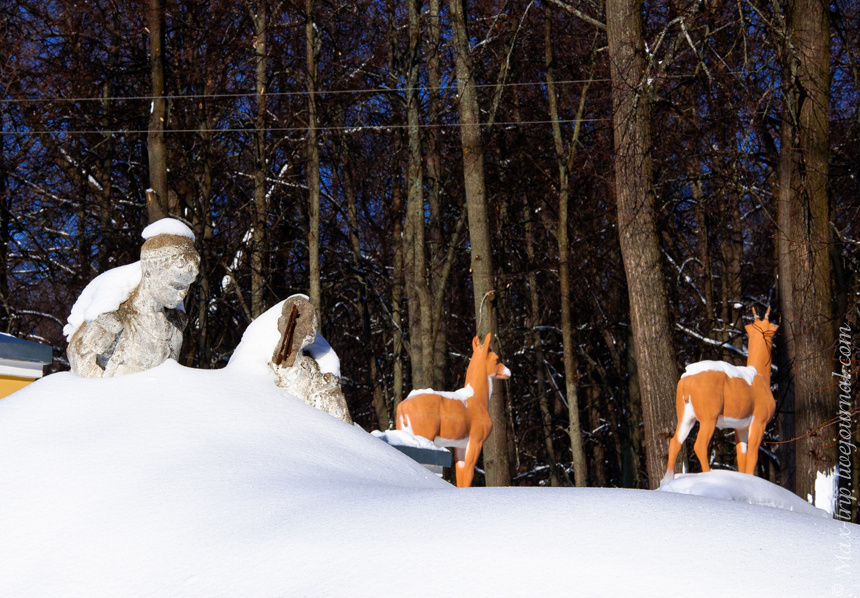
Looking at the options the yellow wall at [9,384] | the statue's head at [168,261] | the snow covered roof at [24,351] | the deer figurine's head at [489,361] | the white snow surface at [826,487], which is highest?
the statue's head at [168,261]

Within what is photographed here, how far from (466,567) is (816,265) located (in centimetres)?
767

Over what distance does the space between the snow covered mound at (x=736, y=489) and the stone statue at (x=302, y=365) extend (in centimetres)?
318

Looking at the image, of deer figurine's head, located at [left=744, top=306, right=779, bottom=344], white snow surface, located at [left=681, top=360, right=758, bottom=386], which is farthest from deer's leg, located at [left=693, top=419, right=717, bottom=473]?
deer figurine's head, located at [left=744, top=306, right=779, bottom=344]

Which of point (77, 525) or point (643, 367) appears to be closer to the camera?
point (77, 525)

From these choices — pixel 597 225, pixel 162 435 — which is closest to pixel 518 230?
pixel 597 225

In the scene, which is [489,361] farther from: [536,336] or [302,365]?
[536,336]

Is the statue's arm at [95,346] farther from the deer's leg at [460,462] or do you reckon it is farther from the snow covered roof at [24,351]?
the deer's leg at [460,462]

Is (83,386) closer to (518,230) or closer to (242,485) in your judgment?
(242,485)

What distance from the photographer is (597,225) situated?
17.3 m

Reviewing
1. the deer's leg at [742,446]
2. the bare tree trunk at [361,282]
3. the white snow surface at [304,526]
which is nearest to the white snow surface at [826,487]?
the deer's leg at [742,446]

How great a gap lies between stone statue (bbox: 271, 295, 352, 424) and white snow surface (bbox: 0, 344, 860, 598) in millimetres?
734

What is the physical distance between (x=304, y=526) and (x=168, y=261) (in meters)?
2.02

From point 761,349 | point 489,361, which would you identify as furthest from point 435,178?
point 761,349

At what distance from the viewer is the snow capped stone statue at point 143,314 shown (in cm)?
405
